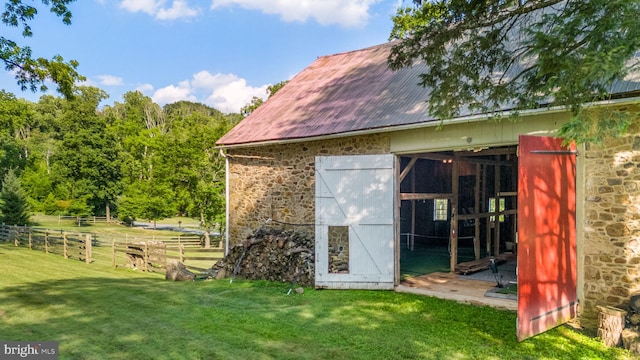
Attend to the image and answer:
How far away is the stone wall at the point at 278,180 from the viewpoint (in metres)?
9.99

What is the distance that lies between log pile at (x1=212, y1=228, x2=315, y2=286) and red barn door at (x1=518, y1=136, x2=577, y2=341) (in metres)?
4.75

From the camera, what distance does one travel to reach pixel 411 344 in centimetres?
552

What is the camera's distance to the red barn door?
5711mm

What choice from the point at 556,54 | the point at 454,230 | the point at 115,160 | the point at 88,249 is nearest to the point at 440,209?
the point at 454,230

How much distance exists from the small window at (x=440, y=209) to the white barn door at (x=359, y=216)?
902cm

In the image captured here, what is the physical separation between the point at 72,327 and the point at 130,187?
25.5m

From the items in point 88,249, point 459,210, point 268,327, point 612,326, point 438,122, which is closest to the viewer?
point 612,326

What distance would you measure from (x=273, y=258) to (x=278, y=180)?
6.89ft

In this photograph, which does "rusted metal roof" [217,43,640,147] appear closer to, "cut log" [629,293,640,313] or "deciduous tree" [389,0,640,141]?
"deciduous tree" [389,0,640,141]

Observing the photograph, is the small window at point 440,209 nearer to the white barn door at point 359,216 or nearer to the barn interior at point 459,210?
the barn interior at point 459,210

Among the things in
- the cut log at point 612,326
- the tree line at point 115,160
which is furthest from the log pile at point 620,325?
the tree line at point 115,160

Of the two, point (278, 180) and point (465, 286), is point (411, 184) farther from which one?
point (465, 286)

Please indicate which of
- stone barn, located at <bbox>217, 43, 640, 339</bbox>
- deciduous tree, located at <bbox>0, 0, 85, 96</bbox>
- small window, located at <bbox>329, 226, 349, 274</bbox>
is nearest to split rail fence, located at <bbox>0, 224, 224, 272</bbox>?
stone barn, located at <bbox>217, 43, 640, 339</bbox>

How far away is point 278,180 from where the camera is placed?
11.1m
